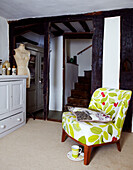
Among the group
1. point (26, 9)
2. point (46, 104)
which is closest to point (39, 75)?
point (46, 104)

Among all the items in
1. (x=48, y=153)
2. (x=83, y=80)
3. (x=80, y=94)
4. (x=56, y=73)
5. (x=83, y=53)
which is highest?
(x=83, y=53)

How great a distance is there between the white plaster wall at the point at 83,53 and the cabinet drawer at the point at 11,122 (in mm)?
3425

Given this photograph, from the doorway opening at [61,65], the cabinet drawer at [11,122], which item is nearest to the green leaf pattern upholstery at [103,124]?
the cabinet drawer at [11,122]

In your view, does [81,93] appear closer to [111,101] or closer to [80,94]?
[80,94]

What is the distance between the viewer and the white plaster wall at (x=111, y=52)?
119 inches

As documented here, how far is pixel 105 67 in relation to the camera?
10.3ft

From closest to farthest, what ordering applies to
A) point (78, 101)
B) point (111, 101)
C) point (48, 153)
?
1. point (48, 153)
2. point (111, 101)
3. point (78, 101)

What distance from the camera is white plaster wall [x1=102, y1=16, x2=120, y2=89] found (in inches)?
119

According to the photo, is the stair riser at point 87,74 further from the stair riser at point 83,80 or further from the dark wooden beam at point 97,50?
the dark wooden beam at point 97,50

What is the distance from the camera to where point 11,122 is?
9.33 feet

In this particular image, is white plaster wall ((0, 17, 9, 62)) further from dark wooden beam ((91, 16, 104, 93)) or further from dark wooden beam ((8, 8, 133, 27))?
dark wooden beam ((91, 16, 104, 93))

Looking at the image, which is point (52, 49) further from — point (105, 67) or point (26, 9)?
point (105, 67)

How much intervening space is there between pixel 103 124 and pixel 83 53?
4.41m

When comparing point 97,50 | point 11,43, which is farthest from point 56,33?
point 97,50
